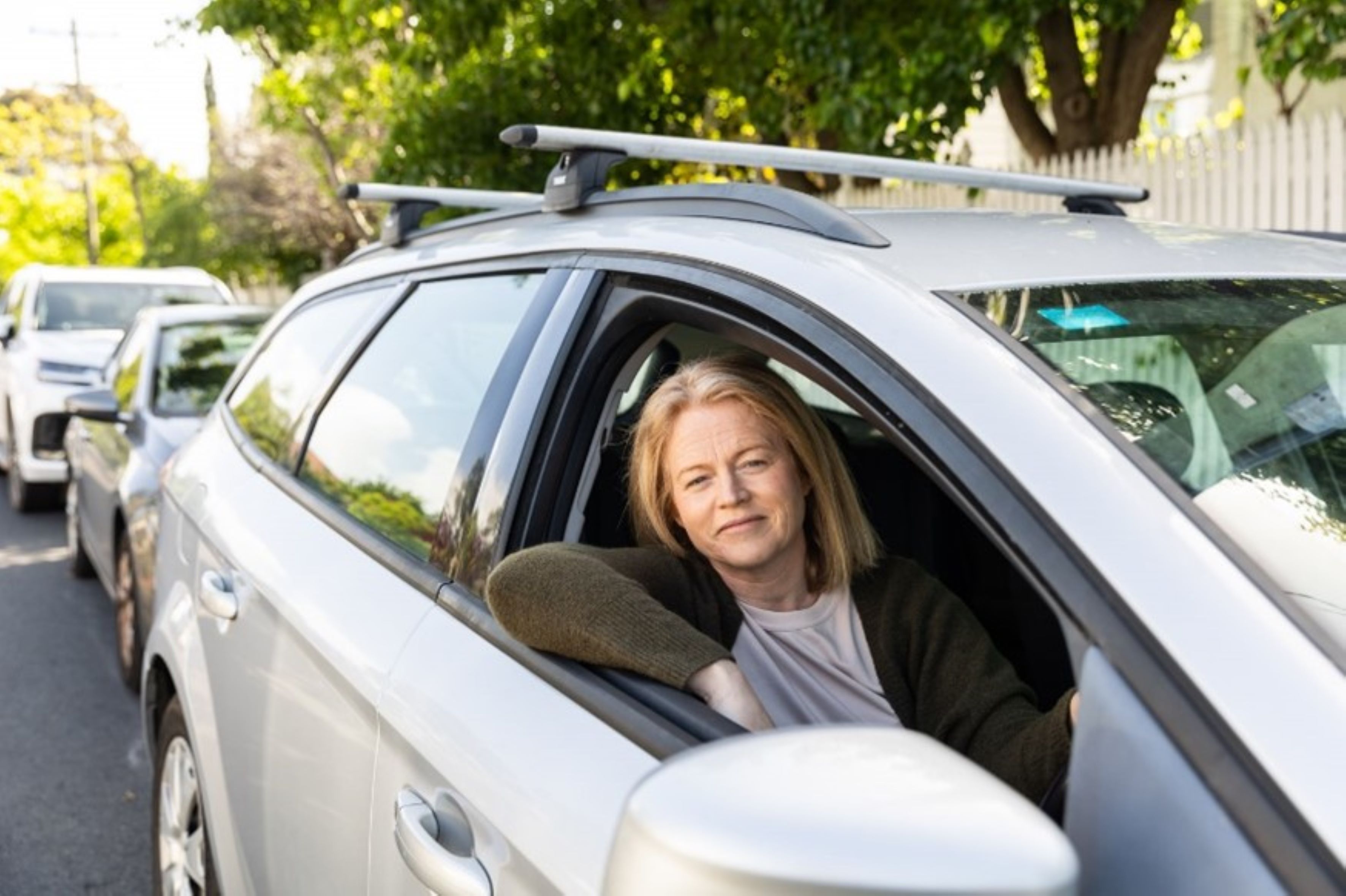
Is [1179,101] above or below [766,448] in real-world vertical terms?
above

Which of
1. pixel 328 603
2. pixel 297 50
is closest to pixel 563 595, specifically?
pixel 328 603

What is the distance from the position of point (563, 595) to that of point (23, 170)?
47835 millimetres

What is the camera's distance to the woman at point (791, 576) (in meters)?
2.28

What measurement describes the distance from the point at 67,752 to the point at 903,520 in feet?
11.6

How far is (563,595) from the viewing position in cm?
192

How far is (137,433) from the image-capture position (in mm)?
5945

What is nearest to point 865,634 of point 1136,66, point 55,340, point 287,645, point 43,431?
point 287,645

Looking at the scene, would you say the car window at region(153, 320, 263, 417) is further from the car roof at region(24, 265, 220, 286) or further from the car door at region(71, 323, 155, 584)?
the car roof at region(24, 265, 220, 286)

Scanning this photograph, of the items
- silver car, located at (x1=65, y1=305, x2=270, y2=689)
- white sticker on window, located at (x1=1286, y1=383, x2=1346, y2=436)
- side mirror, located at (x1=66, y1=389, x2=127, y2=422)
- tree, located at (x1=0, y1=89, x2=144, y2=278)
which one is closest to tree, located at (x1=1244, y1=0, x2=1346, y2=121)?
silver car, located at (x1=65, y1=305, x2=270, y2=689)

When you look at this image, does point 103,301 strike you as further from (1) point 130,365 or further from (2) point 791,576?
(2) point 791,576

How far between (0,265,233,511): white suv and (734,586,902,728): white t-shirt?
776 cm

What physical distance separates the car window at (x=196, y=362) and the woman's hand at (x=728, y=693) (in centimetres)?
484

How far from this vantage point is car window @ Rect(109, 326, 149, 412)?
693cm

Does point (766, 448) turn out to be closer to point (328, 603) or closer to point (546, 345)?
point (546, 345)
